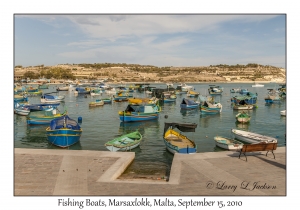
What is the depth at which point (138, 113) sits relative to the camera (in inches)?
1594

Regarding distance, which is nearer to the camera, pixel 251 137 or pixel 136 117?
pixel 251 137

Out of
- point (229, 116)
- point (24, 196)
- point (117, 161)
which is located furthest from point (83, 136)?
point (229, 116)

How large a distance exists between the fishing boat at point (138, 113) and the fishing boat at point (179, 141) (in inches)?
533

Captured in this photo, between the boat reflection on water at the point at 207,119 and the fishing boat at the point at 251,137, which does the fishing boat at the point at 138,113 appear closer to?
the boat reflection on water at the point at 207,119

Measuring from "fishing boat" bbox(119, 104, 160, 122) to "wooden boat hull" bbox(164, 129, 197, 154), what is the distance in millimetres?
13597

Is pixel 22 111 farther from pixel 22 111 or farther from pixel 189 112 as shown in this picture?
pixel 189 112

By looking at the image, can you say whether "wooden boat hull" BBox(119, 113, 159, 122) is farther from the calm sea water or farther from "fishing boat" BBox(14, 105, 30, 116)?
"fishing boat" BBox(14, 105, 30, 116)

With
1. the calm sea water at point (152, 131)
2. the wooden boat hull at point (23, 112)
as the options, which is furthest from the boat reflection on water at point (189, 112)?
the wooden boat hull at point (23, 112)

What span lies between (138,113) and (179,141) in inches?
649

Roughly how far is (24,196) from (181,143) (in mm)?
14577

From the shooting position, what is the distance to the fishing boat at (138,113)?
39500 mm

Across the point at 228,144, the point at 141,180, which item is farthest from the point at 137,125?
the point at 141,180

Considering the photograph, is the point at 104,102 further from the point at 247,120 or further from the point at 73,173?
the point at 73,173

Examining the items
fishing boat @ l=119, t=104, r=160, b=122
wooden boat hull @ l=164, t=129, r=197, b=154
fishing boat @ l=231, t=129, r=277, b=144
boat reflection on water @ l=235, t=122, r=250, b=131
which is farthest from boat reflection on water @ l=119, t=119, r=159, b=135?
fishing boat @ l=231, t=129, r=277, b=144
